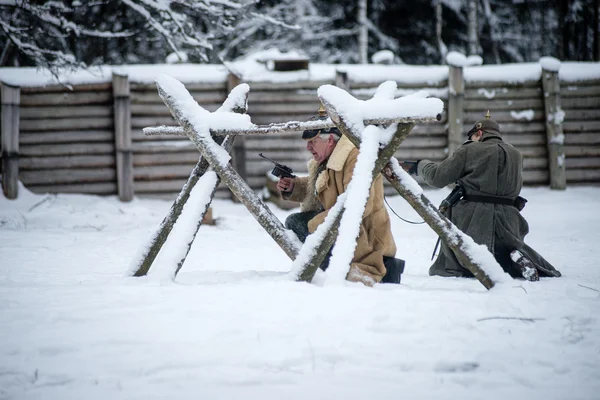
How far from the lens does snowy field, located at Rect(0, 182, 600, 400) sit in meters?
2.12

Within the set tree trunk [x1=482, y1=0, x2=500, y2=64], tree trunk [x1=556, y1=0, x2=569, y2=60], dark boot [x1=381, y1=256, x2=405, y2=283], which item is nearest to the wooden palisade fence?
dark boot [x1=381, y1=256, x2=405, y2=283]

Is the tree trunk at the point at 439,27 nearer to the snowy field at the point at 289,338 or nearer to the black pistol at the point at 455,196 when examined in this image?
the black pistol at the point at 455,196

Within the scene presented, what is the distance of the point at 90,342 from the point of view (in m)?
2.48

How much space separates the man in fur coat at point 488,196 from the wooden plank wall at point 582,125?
6.15 m

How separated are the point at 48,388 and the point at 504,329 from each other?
2176 mm

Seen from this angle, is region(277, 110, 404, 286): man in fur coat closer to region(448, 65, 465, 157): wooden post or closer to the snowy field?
the snowy field

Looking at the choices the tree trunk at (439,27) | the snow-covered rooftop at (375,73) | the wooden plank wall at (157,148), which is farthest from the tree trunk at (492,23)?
the wooden plank wall at (157,148)

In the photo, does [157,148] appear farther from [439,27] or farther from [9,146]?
[439,27]

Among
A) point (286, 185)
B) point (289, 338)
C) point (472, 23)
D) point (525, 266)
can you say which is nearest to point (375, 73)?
point (286, 185)

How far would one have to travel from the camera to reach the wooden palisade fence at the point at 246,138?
29.5 feet

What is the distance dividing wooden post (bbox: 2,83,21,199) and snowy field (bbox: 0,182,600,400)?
5074 mm

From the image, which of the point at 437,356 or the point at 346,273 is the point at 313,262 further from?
the point at 437,356

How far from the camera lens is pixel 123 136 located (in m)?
9.02

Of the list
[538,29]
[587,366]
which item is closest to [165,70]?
[587,366]
